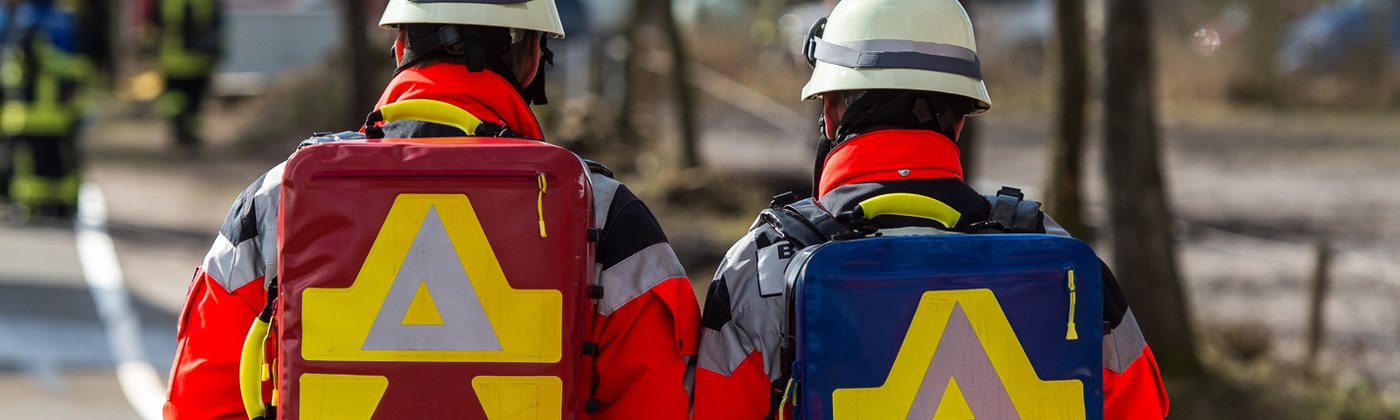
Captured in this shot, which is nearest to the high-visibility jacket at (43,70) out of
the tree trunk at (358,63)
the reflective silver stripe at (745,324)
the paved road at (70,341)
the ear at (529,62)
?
the paved road at (70,341)

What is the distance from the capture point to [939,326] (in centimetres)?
272

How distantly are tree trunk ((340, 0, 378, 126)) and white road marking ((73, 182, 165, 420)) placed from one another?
1.85 metres

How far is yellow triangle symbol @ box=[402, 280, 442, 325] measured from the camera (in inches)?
106

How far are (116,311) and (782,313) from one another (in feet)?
21.6

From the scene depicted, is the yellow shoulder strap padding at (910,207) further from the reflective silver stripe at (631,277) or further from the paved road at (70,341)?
the paved road at (70,341)

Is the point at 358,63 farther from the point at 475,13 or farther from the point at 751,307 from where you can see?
the point at 751,307

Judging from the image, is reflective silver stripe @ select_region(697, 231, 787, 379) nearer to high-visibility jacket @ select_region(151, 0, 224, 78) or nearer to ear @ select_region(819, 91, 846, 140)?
ear @ select_region(819, 91, 846, 140)

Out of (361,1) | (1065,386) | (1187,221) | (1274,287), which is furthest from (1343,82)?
(1065,386)

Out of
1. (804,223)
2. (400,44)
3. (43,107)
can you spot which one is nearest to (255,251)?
(400,44)

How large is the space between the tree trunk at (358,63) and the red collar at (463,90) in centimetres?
867

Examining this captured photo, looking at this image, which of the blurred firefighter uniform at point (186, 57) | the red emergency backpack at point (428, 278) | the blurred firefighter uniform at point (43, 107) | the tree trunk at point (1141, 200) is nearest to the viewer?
the red emergency backpack at point (428, 278)

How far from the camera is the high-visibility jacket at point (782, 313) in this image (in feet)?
9.46

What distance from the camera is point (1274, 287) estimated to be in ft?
36.3

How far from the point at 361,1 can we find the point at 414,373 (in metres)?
9.40
